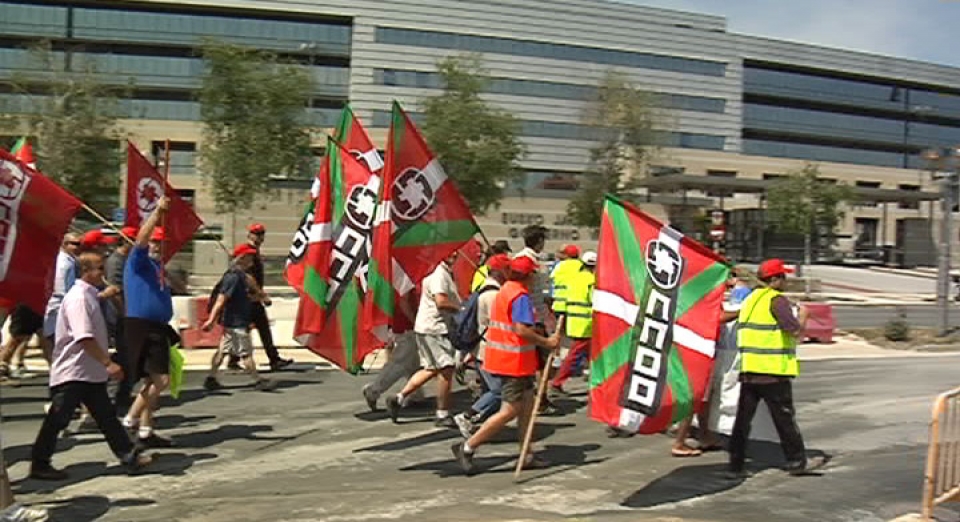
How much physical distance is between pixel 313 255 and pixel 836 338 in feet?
47.0

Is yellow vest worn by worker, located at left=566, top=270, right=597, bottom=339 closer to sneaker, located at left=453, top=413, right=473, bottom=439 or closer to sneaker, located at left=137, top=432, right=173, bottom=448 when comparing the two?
sneaker, located at left=453, top=413, right=473, bottom=439

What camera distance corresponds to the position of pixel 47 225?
6449mm

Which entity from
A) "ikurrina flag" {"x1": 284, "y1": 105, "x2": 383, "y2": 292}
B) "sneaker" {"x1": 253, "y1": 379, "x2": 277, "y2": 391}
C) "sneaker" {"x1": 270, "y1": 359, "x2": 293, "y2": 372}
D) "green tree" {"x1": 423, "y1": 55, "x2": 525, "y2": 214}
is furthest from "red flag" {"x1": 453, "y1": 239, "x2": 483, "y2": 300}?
"green tree" {"x1": 423, "y1": 55, "x2": 525, "y2": 214}

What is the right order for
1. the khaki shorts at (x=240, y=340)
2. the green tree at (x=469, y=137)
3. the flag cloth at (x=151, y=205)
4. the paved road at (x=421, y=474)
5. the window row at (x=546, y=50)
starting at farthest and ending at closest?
the window row at (x=546, y=50) → the green tree at (x=469, y=137) → the khaki shorts at (x=240, y=340) → the flag cloth at (x=151, y=205) → the paved road at (x=421, y=474)

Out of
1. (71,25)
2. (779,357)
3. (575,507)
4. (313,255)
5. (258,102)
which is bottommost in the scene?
(575,507)

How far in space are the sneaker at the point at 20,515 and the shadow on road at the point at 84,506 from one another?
0.23 meters

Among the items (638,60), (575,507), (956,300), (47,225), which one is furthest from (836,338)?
(638,60)

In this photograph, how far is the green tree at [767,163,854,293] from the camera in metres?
44.8

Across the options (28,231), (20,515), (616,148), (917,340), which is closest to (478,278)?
(28,231)

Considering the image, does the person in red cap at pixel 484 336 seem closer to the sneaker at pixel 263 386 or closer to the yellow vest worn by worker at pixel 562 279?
the yellow vest worn by worker at pixel 562 279

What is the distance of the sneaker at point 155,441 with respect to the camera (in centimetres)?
771

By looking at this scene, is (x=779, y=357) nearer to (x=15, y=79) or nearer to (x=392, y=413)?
(x=392, y=413)

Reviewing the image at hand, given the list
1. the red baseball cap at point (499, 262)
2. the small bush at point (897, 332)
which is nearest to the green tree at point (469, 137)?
the small bush at point (897, 332)

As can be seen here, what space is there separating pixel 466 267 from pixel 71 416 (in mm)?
4447
